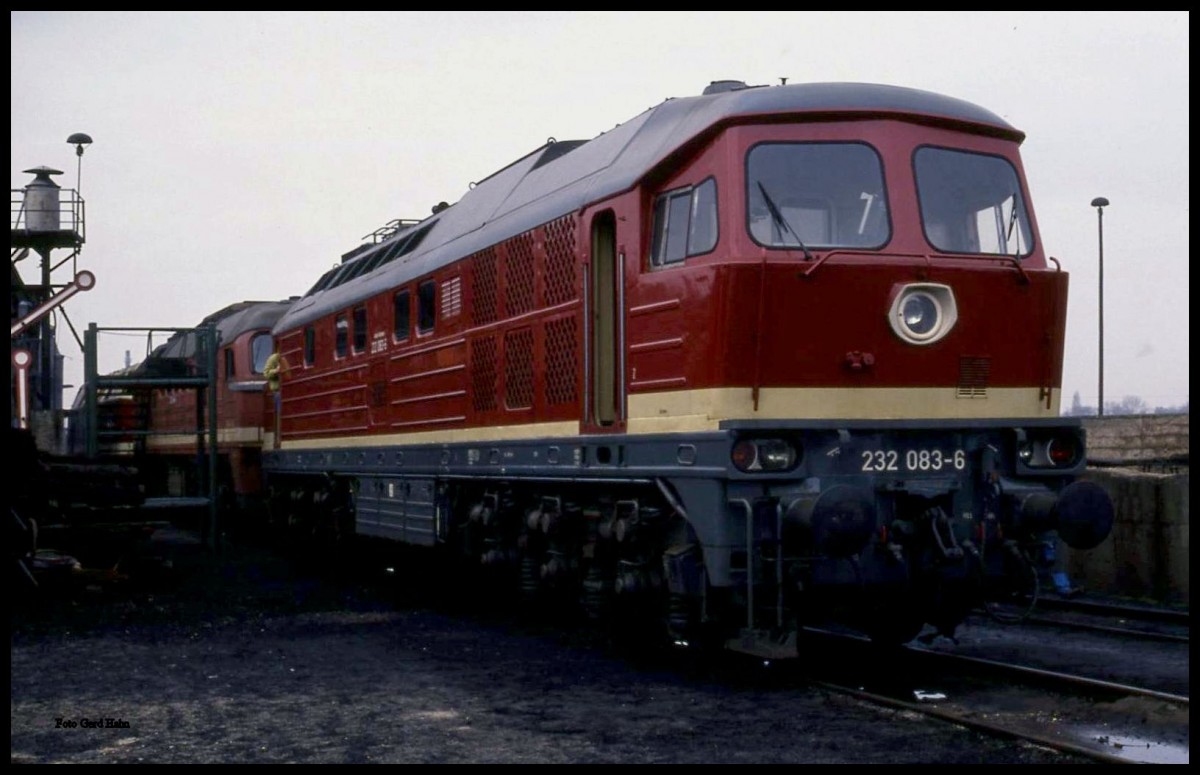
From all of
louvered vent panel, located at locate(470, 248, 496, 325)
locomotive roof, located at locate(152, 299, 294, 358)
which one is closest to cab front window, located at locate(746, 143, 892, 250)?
louvered vent panel, located at locate(470, 248, 496, 325)

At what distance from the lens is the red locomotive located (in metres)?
8.38

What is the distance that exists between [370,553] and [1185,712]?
13.6 meters

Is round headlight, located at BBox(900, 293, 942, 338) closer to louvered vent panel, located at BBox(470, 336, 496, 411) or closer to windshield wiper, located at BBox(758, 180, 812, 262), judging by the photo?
windshield wiper, located at BBox(758, 180, 812, 262)

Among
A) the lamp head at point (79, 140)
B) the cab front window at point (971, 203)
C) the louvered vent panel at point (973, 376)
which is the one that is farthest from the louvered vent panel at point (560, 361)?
the lamp head at point (79, 140)

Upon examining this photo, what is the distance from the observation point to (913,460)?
866 centimetres

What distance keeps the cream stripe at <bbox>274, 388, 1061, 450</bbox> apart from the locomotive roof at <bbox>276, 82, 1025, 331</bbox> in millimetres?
1546

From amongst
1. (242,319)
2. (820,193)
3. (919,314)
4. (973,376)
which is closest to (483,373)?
(820,193)

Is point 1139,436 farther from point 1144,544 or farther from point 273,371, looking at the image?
point 273,371

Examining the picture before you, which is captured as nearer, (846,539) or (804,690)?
(846,539)

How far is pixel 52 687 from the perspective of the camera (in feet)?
29.5

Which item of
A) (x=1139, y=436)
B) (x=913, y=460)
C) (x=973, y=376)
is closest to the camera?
(x=913, y=460)

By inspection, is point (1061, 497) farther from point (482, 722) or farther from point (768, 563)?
point (482, 722)

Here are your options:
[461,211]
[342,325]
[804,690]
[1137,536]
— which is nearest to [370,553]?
[342,325]

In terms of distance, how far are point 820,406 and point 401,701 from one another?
9.89 ft
